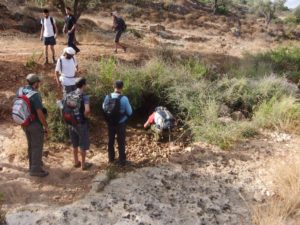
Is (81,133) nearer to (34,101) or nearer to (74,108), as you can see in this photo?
(74,108)

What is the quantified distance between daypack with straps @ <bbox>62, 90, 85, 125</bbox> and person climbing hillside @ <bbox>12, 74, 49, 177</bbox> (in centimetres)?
33

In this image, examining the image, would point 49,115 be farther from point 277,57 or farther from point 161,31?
point 161,31

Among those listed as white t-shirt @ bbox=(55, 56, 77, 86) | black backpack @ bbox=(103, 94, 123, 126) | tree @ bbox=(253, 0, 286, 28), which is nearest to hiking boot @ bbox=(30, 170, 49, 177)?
black backpack @ bbox=(103, 94, 123, 126)

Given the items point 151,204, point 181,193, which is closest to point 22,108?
point 151,204

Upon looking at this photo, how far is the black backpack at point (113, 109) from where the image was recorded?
232 inches

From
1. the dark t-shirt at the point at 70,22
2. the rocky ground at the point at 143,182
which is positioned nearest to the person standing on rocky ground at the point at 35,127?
the rocky ground at the point at 143,182

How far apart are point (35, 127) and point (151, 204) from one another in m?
1.92

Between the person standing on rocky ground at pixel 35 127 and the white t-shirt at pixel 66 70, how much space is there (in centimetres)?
127

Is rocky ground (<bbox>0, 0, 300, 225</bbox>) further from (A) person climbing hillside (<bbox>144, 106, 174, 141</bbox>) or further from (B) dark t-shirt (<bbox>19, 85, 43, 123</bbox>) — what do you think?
(B) dark t-shirt (<bbox>19, 85, 43, 123</bbox>)

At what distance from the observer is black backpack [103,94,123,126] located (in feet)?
19.4

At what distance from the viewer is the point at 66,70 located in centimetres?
709

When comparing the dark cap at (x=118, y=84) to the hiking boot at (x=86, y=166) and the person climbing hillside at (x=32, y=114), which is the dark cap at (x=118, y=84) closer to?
the person climbing hillside at (x=32, y=114)

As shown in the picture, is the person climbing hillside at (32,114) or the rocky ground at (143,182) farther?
the person climbing hillside at (32,114)

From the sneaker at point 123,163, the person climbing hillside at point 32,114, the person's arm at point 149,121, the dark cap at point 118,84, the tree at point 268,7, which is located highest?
the tree at point 268,7
